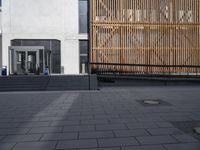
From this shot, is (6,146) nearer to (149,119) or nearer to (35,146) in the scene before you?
(35,146)

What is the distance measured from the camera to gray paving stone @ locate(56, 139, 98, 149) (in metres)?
5.46

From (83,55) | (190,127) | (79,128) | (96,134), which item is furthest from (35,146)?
(83,55)

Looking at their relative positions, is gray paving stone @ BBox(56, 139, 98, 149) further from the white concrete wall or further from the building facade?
the white concrete wall

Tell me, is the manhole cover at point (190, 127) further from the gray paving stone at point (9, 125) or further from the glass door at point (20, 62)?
the glass door at point (20, 62)

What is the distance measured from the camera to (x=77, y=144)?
561cm

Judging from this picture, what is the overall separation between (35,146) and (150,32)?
1875cm

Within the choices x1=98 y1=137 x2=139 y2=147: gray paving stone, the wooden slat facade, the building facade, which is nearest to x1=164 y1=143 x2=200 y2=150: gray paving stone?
x1=98 y1=137 x2=139 y2=147: gray paving stone

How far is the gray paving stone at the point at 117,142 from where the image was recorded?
5539 millimetres

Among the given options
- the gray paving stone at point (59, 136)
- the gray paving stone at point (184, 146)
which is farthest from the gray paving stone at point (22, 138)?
the gray paving stone at point (184, 146)

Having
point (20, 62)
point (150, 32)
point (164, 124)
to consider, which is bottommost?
point (164, 124)

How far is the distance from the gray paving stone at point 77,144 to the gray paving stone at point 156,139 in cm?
Answer: 101

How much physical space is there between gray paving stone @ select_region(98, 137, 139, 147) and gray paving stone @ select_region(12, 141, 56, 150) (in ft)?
3.29

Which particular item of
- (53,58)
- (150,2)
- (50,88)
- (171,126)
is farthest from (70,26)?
(171,126)

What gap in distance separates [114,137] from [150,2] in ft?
61.5
